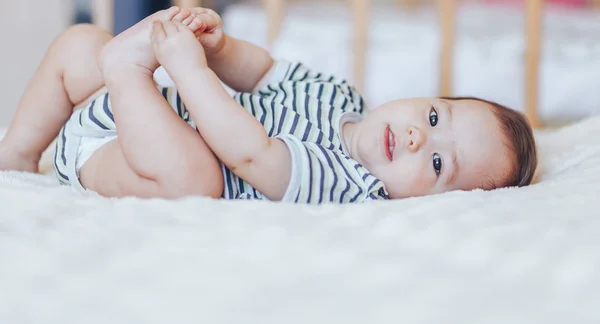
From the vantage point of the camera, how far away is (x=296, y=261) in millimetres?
510

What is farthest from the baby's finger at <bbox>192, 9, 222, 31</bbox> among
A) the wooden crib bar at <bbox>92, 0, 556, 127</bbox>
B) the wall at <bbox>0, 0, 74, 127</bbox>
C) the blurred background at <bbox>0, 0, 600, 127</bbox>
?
the wall at <bbox>0, 0, 74, 127</bbox>

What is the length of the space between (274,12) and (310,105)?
3.59 ft

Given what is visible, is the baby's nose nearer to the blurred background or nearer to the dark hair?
the dark hair

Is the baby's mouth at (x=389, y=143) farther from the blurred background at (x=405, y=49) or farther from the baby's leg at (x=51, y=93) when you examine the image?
the blurred background at (x=405, y=49)

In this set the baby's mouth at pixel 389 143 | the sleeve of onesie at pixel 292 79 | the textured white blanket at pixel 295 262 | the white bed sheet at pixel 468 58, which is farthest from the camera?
the white bed sheet at pixel 468 58

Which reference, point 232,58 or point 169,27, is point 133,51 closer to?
point 169,27

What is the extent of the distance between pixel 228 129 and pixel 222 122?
1 centimetres

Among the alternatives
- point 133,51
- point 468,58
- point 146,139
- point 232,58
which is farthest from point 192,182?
point 468,58

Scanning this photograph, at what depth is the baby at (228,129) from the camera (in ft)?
2.47

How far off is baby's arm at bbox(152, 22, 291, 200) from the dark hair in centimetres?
30

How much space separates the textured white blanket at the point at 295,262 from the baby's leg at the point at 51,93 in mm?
296

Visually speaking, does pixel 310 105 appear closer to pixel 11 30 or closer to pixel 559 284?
pixel 559 284

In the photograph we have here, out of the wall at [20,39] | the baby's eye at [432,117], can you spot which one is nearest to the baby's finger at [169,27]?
the baby's eye at [432,117]

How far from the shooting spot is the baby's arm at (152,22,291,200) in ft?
2.43
